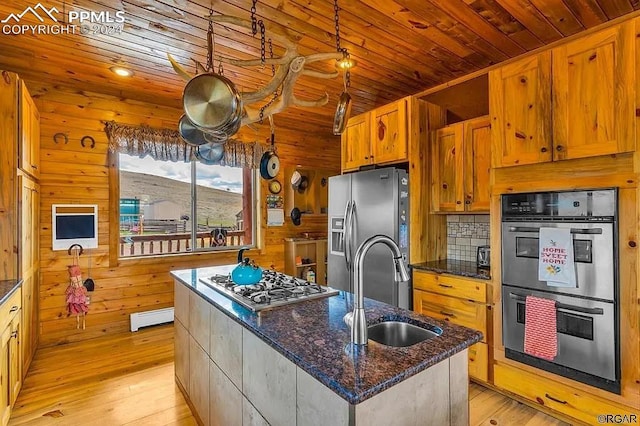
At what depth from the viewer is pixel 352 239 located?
3.25 m

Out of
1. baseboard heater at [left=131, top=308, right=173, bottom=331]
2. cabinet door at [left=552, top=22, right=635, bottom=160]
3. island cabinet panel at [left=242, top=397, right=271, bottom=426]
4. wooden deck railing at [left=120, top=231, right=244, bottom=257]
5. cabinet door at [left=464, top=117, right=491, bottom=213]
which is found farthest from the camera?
wooden deck railing at [left=120, top=231, right=244, bottom=257]

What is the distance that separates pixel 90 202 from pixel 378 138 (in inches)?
122

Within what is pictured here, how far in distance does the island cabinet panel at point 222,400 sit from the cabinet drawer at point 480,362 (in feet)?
6.08

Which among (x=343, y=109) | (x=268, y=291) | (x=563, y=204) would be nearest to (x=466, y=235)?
(x=563, y=204)

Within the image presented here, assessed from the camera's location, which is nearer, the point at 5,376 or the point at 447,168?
the point at 5,376

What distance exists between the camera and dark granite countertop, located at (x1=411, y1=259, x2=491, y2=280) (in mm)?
2545

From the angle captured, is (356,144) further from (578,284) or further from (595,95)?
(578,284)

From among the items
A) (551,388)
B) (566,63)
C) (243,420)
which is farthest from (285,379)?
(566,63)

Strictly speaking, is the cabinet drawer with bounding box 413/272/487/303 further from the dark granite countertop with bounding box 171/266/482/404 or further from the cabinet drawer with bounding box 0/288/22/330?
the cabinet drawer with bounding box 0/288/22/330

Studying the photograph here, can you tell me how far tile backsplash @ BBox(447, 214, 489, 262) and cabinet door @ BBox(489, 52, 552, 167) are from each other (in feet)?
2.60

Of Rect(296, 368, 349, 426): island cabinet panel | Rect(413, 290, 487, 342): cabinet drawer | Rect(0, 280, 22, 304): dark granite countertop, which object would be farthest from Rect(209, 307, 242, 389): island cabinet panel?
Rect(413, 290, 487, 342): cabinet drawer

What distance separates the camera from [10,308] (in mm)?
2102

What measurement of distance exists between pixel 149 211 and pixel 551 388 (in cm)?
416

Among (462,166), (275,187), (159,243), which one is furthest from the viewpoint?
(275,187)
